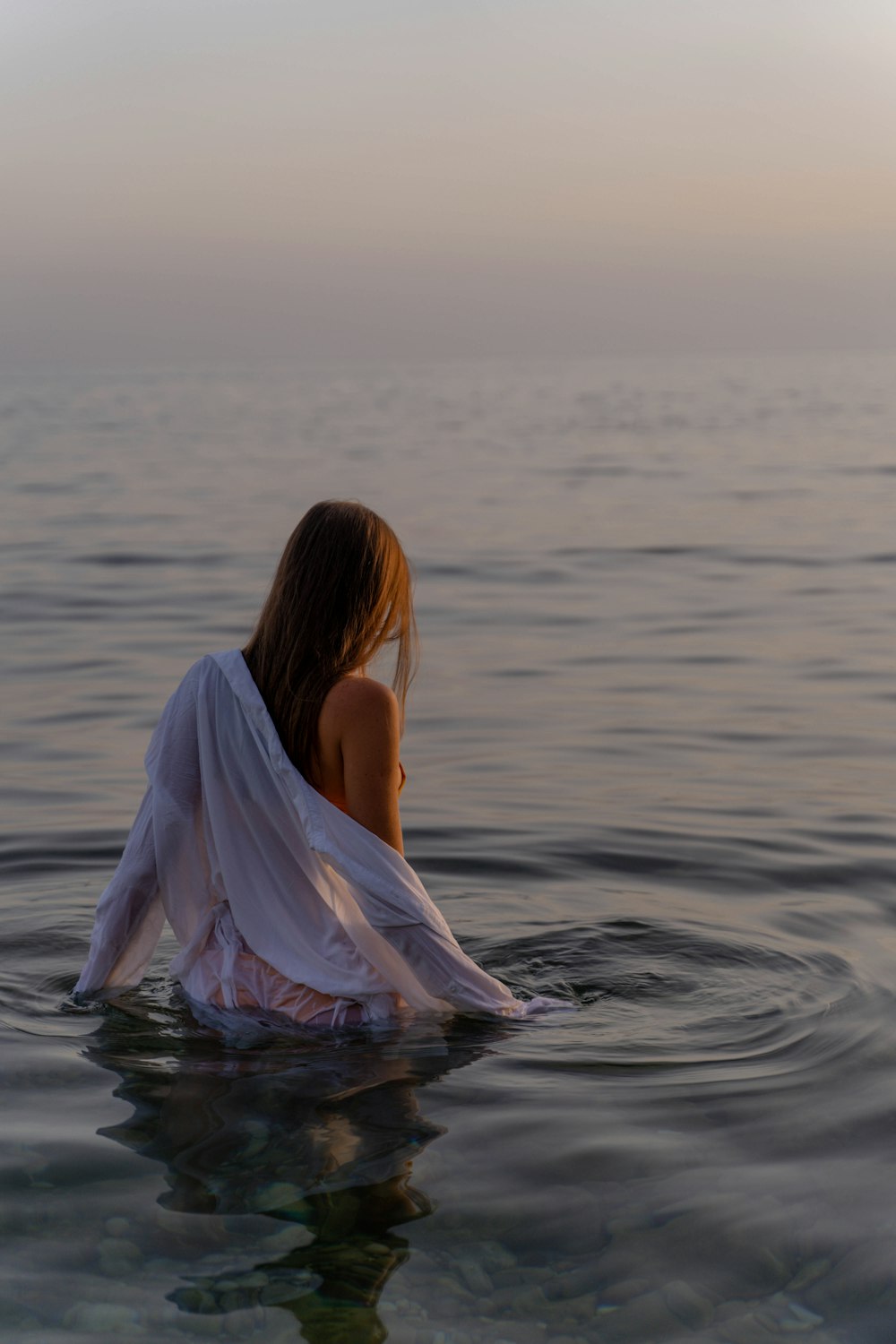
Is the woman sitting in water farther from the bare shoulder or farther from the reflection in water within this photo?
the reflection in water

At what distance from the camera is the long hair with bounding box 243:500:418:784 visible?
13.4ft

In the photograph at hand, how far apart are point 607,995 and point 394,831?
110 centimetres

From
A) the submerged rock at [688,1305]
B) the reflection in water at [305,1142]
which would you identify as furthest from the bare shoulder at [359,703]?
the submerged rock at [688,1305]

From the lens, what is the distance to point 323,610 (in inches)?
161

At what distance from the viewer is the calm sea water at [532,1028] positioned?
3.19 metres

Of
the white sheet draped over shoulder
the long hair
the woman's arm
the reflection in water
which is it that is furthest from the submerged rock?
the long hair

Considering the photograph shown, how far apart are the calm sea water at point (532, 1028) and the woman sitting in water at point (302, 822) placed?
196mm

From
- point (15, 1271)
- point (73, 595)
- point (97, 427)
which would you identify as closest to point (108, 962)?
point (15, 1271)

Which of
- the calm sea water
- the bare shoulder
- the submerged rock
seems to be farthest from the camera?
the bare shoulder

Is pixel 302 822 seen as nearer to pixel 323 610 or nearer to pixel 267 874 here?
pixel 267 874

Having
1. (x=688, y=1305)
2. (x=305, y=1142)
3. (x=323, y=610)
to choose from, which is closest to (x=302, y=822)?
(x=323, y=610)

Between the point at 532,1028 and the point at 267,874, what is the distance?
0.92 meters

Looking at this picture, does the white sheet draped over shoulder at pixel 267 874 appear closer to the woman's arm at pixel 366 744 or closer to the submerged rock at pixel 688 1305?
the woman's arm at pixel 366 744

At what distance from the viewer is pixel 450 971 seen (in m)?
4.22
